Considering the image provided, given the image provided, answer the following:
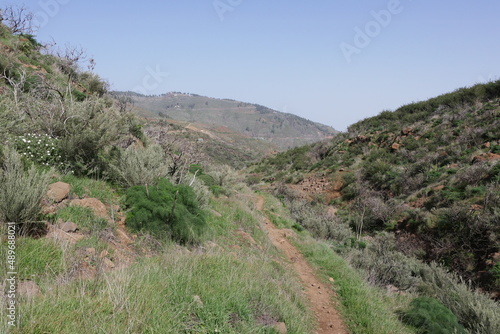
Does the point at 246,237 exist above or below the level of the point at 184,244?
below

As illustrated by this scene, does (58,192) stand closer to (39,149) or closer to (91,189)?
(91,189)

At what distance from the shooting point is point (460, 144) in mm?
13945

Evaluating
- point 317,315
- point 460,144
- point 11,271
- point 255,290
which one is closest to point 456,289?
point 317,315

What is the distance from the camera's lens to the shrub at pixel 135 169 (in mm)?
A: 5480

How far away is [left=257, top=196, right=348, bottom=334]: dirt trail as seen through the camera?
4387 mm

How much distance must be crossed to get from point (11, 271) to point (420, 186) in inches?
555

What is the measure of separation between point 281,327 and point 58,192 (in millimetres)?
3453

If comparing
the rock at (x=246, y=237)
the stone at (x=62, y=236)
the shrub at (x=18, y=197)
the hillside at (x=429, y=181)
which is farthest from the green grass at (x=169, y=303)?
the hillside at (x=429, y=181)

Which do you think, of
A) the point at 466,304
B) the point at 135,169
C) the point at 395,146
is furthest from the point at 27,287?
the point at 395,146

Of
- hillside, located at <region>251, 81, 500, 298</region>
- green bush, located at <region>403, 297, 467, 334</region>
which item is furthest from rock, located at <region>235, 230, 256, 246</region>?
hillside, located at <region>251, 81, 500, 298</region>

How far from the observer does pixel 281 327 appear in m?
3.05

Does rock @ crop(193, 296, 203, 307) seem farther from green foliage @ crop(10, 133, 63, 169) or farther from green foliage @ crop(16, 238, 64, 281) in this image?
green foliage @ crop(10, 133, 63, 169)

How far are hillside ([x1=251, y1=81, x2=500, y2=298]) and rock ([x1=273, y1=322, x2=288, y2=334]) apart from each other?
20.3 ft

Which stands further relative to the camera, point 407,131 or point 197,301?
point 407,131
